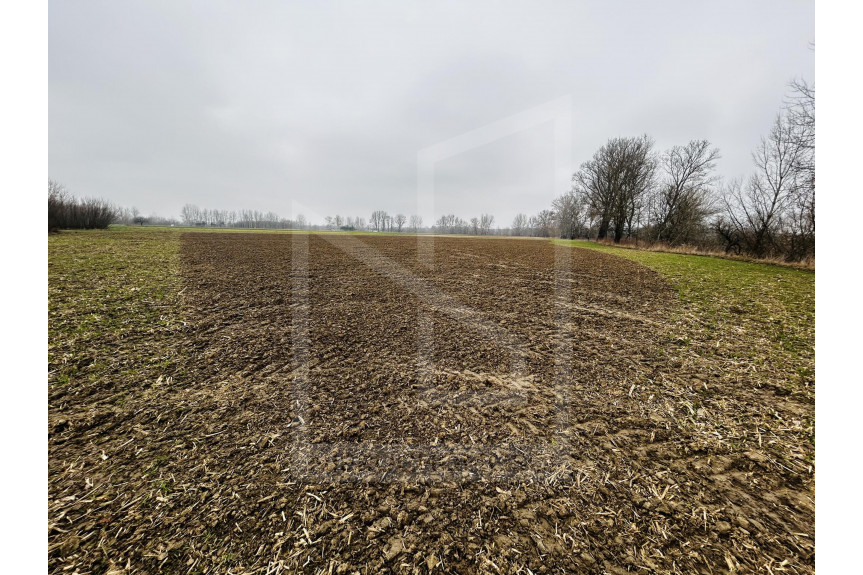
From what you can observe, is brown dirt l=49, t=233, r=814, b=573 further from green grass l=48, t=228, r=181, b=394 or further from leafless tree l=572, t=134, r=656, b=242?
leafless tree l=572, t=134, r=656, b=242

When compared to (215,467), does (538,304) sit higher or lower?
higher

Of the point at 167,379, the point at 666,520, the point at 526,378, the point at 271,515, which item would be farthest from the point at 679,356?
the point at 167,379

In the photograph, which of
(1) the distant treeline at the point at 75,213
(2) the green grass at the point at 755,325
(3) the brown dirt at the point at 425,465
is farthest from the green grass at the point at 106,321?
(1) the distant treeline at the point at 75,213

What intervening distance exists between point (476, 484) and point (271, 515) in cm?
147

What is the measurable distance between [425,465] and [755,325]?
24.1 ft

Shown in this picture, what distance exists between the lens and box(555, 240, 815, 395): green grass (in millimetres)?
4250

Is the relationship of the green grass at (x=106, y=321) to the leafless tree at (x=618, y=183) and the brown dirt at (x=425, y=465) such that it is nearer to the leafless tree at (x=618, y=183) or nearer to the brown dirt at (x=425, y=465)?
the brown dirt at (x=425, y=465)

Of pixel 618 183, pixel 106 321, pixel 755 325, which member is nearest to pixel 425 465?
pixel 106 321

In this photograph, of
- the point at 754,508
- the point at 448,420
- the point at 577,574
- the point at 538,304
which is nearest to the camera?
the point at 577,574

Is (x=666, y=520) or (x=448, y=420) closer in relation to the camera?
(x=666, y=520)

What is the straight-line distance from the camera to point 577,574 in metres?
1.70

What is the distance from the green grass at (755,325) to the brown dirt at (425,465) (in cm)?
75

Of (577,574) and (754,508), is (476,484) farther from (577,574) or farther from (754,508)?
(754,508)

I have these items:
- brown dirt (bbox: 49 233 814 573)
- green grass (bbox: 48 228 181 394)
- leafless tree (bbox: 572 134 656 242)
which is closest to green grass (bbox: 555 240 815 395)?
brown dirt (bbox: 49 233 814 573)
